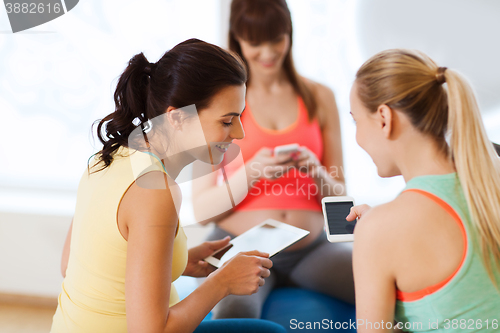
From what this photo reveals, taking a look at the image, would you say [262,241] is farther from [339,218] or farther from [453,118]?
[453,118]

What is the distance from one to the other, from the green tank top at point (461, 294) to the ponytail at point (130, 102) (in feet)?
2.09

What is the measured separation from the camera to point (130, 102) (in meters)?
0.95

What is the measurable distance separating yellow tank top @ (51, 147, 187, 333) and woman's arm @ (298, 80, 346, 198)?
0.83 meters

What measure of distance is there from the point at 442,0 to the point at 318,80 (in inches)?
24.0

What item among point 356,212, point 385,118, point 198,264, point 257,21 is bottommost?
point 198,264

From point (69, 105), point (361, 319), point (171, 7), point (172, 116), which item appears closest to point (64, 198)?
point (69, 105)

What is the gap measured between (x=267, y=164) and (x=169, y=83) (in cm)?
52

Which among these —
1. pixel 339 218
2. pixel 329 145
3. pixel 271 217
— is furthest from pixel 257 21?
pixel 339 218

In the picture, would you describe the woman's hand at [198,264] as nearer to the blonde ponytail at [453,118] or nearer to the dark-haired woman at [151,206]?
the dark-haired woman at [151,206]

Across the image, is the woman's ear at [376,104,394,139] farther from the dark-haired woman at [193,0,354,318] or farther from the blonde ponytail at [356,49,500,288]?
the dark-haired woman at [193,0,354,318]

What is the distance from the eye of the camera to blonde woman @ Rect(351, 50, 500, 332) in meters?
0.65

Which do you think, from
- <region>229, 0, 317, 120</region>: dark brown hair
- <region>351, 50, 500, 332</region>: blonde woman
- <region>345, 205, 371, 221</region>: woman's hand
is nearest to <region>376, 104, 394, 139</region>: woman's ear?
<region>351, 50, 500, 332</region>: blonde woman

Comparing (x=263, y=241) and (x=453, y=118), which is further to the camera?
(x=263, y=241)

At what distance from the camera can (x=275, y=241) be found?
1.08m
